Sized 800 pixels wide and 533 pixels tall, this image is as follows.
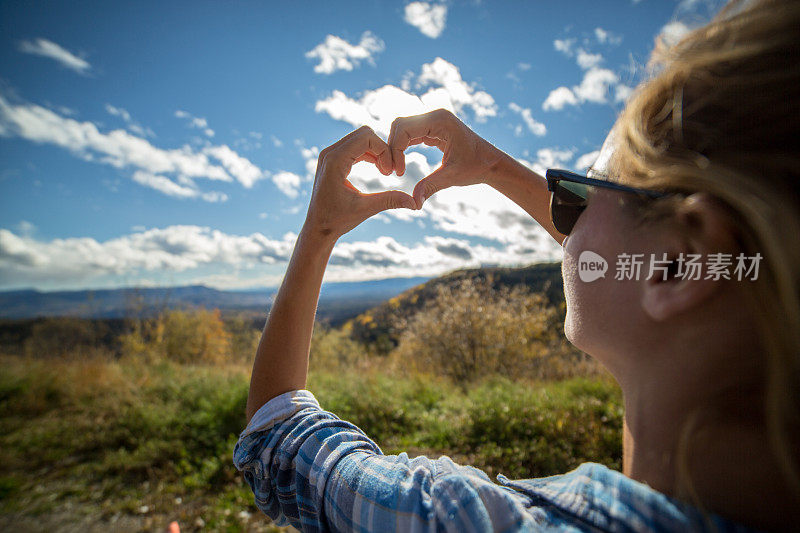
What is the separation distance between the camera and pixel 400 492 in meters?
0.89

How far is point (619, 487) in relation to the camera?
77cm

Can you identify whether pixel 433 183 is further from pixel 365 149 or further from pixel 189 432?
pixel 189 432

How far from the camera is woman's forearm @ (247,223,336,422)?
1.25 m

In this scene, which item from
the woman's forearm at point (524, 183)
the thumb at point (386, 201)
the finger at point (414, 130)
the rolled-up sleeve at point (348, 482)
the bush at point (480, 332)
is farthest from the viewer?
the bush at point (480, 332)

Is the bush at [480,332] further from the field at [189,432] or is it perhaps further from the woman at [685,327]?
the woman at [685,327]

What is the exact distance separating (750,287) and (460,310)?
9.88m

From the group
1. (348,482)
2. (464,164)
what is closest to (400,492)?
(348,482)

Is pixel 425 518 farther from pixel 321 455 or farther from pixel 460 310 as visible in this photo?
pixel 460 310

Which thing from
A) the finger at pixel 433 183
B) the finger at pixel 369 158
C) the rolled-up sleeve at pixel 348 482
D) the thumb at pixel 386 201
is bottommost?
the rolled-up sleeve at pixel 348 482

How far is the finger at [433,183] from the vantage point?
1517 mm

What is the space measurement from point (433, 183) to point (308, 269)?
630 mm

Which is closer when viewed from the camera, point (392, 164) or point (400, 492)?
point (400, 492)

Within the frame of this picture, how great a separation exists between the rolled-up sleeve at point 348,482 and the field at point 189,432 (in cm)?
253
